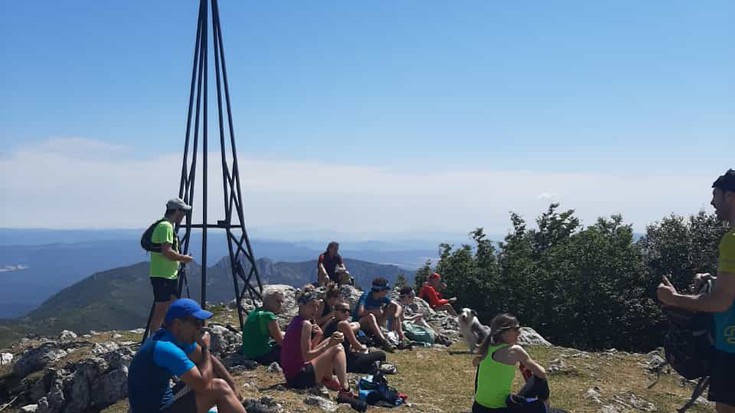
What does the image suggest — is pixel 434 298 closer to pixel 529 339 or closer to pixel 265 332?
pixel 529 339

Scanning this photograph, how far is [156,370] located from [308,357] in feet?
12.3

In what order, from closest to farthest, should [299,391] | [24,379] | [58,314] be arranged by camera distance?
1. [299,391]
2. [24,379]
3. [58,314]

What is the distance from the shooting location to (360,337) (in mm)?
12648

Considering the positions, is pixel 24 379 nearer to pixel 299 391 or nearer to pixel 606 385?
pixel 299 391

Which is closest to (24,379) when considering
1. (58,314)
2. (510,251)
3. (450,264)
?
(450,264)

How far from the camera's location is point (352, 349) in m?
11.1

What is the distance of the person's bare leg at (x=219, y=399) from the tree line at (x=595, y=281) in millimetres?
24360

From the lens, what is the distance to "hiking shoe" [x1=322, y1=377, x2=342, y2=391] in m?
9.61

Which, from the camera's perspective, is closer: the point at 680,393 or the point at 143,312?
the point at 680,393

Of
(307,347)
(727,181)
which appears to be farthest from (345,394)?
(727,181)

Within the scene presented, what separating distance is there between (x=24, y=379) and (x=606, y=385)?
43.1 ft

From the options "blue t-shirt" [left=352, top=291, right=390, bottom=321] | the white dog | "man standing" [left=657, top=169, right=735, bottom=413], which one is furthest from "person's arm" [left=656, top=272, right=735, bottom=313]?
"blue t-shirt" [left=352, top=291, right=390, bottom=321]

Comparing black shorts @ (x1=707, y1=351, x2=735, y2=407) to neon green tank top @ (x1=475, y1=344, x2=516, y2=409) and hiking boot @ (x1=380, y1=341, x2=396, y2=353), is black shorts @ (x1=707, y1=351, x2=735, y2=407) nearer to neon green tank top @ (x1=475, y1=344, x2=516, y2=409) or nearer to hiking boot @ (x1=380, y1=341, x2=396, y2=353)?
neon green tank top @ (x1=475, y1=344, x2=516, y2=409)

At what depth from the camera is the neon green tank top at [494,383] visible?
6.93 metres
